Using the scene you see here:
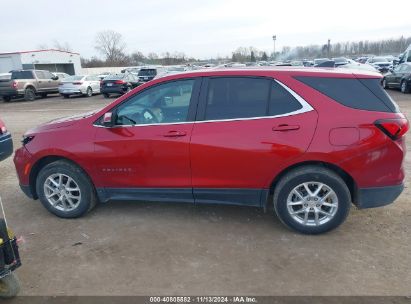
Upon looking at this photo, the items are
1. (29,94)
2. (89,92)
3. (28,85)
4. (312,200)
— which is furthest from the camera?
(89,92)

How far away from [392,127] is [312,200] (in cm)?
104

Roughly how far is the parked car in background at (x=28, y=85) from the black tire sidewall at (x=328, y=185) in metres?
20.9

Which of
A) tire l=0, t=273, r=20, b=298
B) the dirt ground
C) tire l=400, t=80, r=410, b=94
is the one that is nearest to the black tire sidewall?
the dirt ground

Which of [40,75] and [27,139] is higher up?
[40,75]

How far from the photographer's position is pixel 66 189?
14.4 ft

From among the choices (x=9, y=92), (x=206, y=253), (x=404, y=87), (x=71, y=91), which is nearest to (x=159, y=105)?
(x=206, y=253)

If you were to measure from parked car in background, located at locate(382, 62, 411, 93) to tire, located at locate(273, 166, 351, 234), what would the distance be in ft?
50.3

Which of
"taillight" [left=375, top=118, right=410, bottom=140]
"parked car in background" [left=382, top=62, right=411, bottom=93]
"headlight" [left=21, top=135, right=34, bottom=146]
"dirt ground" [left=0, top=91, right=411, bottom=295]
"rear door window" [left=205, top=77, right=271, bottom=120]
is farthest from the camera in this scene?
"parked car in background" [left=382, top=62, right=411, bottom=93]

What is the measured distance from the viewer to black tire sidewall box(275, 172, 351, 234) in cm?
369

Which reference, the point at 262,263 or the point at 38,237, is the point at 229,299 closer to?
the point at 262,263

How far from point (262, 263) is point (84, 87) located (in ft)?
71.2

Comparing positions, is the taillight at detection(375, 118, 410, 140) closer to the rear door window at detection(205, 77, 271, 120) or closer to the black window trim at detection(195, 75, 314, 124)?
the black window trim at detection(195, 75, 314, 124)

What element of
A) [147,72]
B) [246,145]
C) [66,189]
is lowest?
[66,189]

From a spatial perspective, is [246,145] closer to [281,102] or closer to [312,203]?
[281,102]
